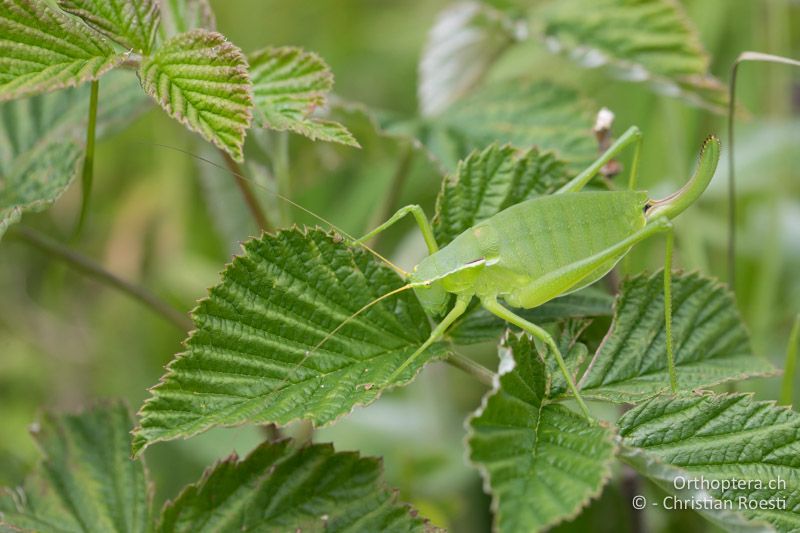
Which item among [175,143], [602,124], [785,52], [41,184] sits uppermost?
[175,143]

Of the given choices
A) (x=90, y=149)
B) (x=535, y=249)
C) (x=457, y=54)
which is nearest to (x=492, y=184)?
(x=535, y=249)

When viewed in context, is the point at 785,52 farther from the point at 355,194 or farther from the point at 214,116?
the point at 214,116

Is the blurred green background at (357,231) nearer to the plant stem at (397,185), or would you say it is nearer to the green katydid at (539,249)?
the plant stem at (397,185)

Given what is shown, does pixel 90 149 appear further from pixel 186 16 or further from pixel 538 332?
pixel 538 332

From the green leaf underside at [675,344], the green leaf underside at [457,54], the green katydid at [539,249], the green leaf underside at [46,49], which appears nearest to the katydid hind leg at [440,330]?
the green katydid at [539,249]

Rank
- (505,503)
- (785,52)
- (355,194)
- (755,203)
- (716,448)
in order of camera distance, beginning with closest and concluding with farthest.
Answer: (505,503) < (716,448) < (785,52) < (755,203) < (355,194)

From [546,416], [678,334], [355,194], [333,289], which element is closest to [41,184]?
[333,289]
